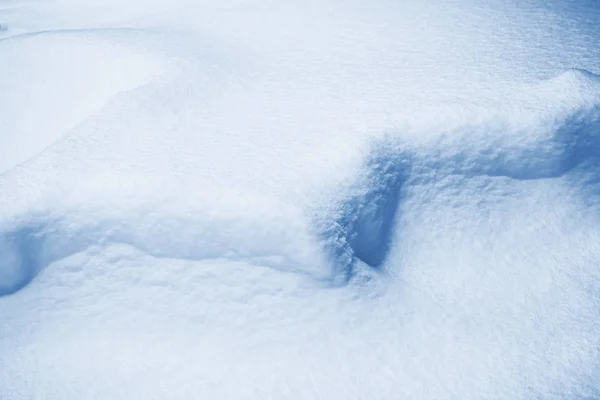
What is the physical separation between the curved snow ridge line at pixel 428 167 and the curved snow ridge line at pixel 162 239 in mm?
262

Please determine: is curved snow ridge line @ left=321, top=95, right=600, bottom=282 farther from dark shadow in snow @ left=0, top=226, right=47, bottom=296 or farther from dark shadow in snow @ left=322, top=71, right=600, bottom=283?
dark shadow in snow @ left=0, top=226, right=47, bottom=296

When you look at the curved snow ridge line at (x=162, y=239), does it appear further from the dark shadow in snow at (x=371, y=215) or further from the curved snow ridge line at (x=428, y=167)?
the curved snow ridge line at (x=428, y=167)

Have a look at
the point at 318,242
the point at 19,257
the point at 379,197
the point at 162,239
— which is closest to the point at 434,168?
the point at 379,197

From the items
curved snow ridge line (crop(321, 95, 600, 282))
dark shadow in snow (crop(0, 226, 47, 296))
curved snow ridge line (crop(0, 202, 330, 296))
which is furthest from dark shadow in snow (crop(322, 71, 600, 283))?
dark shadow in snow (crop(0, 226, 47, 296))

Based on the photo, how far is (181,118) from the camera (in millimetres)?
2627

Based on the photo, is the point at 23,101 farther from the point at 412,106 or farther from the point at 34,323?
the point at 412,106

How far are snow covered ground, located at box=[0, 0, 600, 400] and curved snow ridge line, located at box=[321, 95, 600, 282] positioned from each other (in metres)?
0.01

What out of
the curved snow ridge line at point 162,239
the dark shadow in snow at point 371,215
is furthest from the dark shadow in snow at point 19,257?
the dark shadow in snow at point 371,215

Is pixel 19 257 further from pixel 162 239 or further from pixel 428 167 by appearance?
pixel 428 167

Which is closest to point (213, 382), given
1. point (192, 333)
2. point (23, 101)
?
point (192, 333)

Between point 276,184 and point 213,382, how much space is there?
1052mm

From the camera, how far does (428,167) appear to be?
2336 millimetres

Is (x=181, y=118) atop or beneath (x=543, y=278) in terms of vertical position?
atop

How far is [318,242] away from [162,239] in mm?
842
